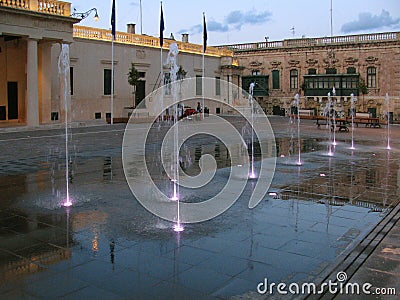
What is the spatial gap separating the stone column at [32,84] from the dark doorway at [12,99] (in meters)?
3.71

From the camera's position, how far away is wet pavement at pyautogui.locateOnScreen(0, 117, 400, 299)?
4.79 m

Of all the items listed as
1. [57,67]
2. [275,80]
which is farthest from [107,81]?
[275,80]

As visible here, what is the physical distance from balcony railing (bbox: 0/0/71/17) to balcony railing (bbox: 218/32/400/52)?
25278 mm

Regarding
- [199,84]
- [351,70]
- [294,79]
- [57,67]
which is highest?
[351,70]

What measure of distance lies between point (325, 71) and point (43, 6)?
27.4 meters

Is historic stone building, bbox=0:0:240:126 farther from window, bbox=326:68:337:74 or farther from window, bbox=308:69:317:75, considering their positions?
window, bbox=326:68:337:74

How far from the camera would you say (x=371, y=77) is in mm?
41688

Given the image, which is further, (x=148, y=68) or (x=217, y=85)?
(x=217, y=85)

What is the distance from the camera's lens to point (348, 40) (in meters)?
43.0

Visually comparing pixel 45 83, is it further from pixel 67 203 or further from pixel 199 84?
pixel 67 203

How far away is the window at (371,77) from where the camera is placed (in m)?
41.5

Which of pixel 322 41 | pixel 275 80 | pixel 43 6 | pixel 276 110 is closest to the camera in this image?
pixel 43 6

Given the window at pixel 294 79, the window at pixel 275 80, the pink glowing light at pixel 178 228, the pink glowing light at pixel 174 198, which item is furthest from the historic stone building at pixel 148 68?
the pink glowing light at pixel 178 228

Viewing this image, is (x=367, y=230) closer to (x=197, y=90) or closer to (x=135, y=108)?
(x=135, y=108)
